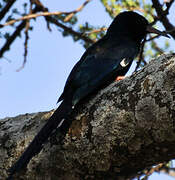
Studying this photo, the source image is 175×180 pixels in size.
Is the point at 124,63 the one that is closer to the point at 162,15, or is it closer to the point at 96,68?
the point at 96,68

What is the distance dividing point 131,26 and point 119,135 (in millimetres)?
2653

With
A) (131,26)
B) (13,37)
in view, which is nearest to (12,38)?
(13,37)

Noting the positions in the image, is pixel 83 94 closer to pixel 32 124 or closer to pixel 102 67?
pixel 32 124

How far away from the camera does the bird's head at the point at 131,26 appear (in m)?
4.54

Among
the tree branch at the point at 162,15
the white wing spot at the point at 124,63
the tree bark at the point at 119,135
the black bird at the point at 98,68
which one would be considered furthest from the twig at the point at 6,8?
the tree bark at the point at 119,135

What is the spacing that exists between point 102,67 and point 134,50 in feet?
2.06

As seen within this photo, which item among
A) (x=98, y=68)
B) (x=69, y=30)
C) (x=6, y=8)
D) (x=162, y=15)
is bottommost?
(x=98, y=68)

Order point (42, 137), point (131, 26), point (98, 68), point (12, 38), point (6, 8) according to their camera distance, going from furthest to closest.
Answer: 1. point (131, 26)
2. point (12, 38)
3. point (6, 8)
4. point (98, 68)
5. point (42, 137)

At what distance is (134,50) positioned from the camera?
4.09 meters

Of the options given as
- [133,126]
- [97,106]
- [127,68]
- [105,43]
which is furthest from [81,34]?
[133,126]

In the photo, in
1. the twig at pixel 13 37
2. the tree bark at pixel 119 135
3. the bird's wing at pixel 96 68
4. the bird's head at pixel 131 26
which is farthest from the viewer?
the bird's head at pixel 131 26

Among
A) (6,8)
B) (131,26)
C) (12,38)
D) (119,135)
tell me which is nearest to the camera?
(119,135)

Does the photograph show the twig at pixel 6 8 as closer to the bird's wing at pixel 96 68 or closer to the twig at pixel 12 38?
the twig at pixel 12 38

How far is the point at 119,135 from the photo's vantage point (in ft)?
7.32
